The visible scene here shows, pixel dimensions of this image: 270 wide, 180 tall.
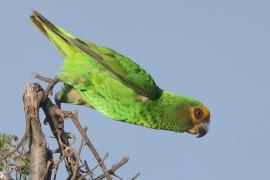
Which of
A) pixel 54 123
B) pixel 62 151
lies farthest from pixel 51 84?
pixel 62 151

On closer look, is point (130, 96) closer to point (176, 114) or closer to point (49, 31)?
point (176, 114)

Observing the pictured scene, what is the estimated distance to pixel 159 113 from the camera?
7582 millimetres

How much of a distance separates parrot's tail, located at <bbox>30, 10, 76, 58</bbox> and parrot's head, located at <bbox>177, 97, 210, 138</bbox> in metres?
1.92

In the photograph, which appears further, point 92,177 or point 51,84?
point 51,84

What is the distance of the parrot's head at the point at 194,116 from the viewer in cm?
784

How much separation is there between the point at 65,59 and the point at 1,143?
84.0 inches

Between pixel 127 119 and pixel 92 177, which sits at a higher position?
pixel 127 119

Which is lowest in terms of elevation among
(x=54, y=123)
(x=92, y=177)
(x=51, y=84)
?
(x=92, y=177)

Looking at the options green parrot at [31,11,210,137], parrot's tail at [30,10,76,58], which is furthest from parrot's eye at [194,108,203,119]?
parrot's tail at [30,10,76,58]

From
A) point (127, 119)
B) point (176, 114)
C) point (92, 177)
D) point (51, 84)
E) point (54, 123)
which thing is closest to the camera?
point (92, 177)

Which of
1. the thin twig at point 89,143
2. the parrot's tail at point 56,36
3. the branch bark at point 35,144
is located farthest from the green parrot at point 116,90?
the branch bark at point 35,144

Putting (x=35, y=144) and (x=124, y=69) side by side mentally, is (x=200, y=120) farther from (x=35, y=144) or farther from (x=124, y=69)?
(x=35, y=144)

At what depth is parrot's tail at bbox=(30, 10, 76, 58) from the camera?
299 inches

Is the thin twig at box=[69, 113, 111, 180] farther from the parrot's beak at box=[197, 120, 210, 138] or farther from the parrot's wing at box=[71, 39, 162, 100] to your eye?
the parrot's beak at box=[197, 120, 210, 138]
